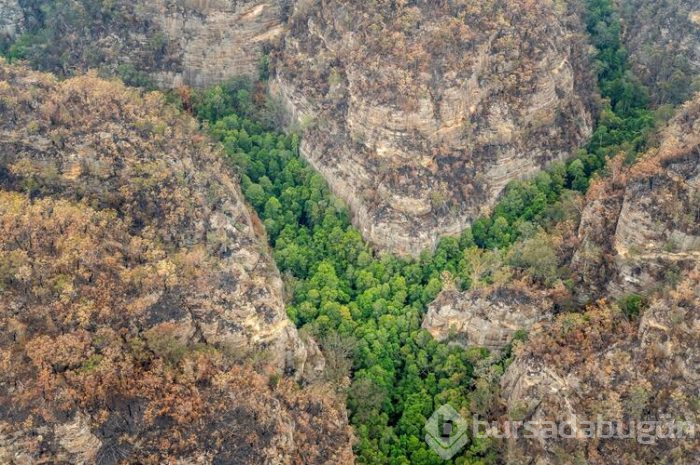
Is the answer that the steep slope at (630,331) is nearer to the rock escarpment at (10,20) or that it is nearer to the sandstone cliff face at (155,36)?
the sandstone cliff face at (155,36)

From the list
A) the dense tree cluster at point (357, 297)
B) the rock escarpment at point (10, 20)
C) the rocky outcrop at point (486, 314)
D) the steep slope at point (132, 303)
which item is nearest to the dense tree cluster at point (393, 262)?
the dense tree cluster at point (357, 297)

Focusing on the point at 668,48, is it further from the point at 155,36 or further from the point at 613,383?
the point at 155,36

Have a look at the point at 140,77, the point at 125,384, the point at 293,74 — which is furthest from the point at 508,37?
the point at 125,384

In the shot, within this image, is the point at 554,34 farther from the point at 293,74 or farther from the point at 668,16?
the point at 293,74

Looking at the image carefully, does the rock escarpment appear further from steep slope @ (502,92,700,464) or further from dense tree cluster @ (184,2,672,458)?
steep slope @ (502,92,700,464)

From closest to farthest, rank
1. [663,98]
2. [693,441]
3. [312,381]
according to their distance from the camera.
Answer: [693,441]
[312,381]
[663,98]

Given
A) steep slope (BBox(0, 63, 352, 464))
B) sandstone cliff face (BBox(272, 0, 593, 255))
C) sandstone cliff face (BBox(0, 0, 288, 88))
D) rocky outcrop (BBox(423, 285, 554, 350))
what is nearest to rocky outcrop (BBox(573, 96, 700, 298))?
rocky outcrop (BBox(423, 285, 554, 350))

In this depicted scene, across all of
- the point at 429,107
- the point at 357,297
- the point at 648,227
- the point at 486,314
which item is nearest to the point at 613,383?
the point at 648,227
